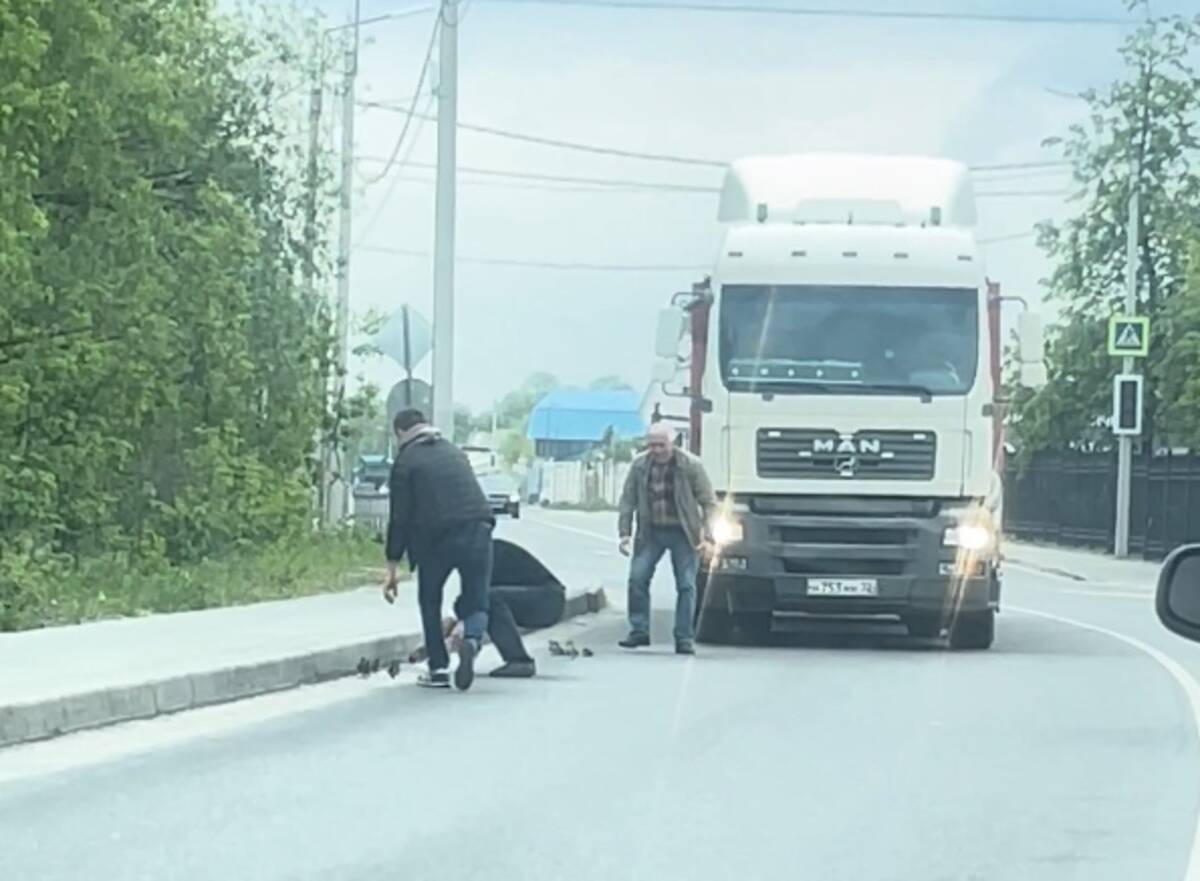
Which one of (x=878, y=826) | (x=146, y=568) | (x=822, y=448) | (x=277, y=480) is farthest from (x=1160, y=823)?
(x=277, y=480)

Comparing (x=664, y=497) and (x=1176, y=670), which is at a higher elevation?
(x=664, y=497)

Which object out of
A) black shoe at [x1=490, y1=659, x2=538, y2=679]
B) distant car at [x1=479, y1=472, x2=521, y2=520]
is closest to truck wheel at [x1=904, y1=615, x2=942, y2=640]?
black shoe at [x1=490, y1=659, x2=538, y2=679]

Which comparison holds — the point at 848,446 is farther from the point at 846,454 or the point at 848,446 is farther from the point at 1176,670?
the point at 1176,670

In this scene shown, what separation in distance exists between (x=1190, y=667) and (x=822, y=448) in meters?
3.37

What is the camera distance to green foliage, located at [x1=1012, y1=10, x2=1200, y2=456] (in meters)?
43.0

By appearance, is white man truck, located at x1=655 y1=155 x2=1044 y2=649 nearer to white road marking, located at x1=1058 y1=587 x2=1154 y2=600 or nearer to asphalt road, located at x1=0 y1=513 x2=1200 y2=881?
asphalt road, located at x1=0 y1=513 x2=1200 y2=881

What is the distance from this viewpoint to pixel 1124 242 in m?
44.2

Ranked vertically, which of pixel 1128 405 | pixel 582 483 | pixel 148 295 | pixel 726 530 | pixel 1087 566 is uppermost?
pixel 148 295

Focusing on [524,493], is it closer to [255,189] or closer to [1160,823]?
[255,189]

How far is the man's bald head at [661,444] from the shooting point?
1936cm

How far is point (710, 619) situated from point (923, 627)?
2144 mm

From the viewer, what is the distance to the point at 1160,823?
35.5ft

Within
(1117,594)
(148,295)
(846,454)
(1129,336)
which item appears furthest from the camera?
(1129,336)

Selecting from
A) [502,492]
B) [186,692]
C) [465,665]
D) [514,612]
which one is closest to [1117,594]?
[514,612]
